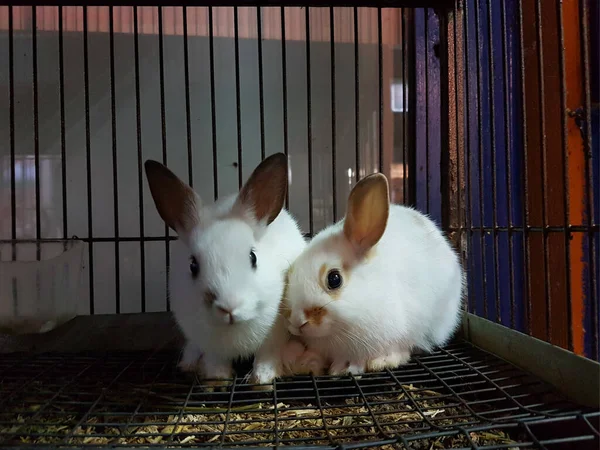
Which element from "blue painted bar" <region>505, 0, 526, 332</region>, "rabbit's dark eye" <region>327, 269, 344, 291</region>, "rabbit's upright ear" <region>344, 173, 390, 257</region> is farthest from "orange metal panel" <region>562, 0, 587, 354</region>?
"rabbit's dark eye" <region>327, 269, 344, 291</region>

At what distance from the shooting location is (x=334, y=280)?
1.56 metres

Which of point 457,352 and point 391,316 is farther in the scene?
point 457,352

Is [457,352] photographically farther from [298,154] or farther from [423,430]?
[298,154]

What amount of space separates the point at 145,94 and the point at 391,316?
1.71 m

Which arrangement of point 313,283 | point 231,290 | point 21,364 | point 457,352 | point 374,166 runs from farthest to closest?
point 374,166 < point 457,352 < point 21,364 < point 313,283 < point 231,290

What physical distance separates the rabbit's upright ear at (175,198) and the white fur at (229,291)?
4 centimetres

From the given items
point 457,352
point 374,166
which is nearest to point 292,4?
point 374,166

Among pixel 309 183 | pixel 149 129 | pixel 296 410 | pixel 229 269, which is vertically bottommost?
pixel 296 410

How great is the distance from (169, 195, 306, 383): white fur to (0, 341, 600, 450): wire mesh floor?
0.11m

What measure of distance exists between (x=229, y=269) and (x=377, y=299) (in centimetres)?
52

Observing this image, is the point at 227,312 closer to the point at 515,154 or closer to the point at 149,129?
the point at 149,129

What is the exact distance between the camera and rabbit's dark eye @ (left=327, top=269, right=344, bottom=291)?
5.08 ft

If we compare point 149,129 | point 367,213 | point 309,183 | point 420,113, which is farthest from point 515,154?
point 149,129

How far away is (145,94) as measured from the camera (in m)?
2.53
